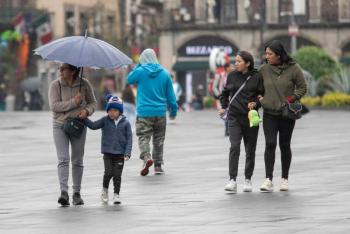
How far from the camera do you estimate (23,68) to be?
81.1 meters

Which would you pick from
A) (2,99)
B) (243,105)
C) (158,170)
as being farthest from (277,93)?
(2,99)

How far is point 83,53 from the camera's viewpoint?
1573cm

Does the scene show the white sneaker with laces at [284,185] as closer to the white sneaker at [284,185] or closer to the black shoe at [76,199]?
the white sneaker at [284,185]

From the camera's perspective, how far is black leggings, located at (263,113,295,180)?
17.1 metres

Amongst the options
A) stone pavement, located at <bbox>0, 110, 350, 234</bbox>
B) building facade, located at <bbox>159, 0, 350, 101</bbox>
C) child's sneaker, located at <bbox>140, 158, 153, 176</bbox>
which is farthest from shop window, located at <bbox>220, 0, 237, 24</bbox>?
child's sneaker, located at <bbox>140, 158, 153, 176</bbox>

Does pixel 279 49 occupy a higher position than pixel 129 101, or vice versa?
pixel 279 49

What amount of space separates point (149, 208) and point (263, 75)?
8.48 ft

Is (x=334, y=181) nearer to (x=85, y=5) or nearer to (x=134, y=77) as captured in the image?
(x=134, y=77)

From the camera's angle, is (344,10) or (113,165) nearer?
(113,165)

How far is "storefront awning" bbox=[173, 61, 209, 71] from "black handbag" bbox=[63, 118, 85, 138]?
64.5 m

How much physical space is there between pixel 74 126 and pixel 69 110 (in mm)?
247

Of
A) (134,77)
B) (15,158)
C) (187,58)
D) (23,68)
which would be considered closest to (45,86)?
(23,68)

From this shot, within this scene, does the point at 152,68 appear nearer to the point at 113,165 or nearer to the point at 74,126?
the point at 113,165

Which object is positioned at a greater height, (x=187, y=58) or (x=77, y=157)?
(x=77, y=157)
